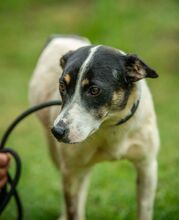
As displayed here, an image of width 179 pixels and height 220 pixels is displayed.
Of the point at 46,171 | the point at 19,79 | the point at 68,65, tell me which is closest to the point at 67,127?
the point at 68,65

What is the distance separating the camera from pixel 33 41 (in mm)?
13922

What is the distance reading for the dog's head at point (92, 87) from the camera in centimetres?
440

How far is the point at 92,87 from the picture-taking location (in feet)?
14.7

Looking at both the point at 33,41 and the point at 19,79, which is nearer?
the point at 19,79

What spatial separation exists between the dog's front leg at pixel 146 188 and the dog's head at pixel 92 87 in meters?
0.82

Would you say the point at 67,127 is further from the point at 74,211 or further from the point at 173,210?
the point at 173,210

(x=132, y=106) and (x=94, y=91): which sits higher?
(x=94, y=91)

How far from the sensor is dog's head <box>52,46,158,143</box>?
173 inches

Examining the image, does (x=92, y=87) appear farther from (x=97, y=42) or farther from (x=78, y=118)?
(x=97, y=42)

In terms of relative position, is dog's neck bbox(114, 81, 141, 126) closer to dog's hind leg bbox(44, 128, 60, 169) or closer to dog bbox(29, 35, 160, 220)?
dog bbox(29, 35, 160, 220)

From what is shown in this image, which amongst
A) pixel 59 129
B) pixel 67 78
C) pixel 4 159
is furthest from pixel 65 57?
pixel 4 159

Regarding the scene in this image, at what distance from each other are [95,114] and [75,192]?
1146 millimetres

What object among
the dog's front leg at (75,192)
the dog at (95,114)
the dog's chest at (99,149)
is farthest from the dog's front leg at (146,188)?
the dog's front leg at (75,192)

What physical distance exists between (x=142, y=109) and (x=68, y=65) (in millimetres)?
671
